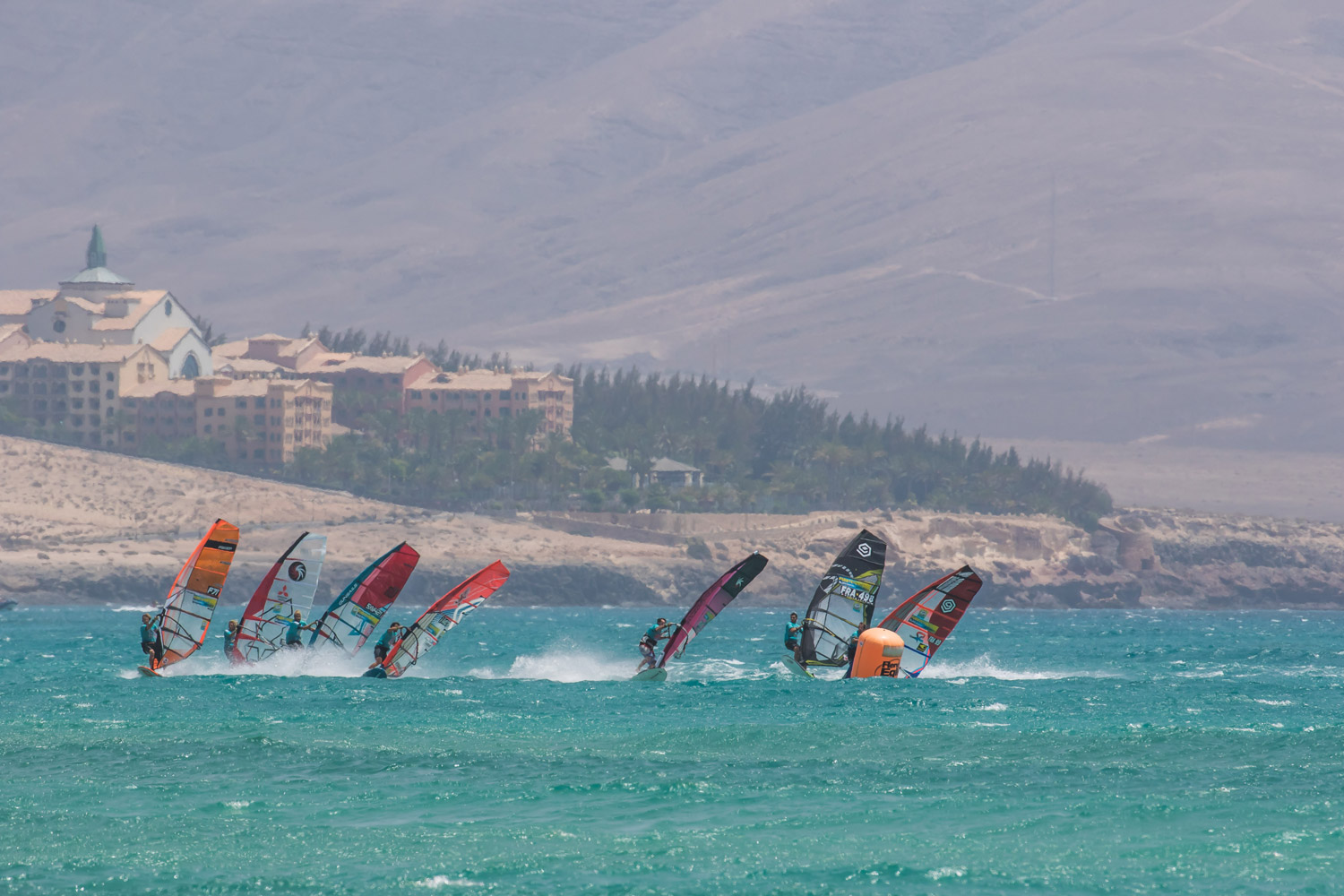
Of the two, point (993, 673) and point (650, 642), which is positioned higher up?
point (650, 642)

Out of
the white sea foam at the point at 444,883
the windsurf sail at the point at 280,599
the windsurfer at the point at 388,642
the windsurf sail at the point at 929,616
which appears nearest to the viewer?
the white sea foam at the point at 444,883

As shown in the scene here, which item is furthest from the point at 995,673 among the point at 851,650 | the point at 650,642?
the point at 650,642

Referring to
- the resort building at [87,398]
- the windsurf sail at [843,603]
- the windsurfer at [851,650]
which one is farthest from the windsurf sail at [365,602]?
the resort building at [87,398]

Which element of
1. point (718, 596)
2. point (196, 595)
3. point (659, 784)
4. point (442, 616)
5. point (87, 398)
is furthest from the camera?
point (87, 398)

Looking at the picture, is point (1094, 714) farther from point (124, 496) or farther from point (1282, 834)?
point (124, 496)

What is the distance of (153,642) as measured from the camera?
56.5 meters

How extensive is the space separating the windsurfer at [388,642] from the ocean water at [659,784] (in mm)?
1263

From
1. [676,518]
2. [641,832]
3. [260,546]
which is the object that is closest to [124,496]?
[260,546]

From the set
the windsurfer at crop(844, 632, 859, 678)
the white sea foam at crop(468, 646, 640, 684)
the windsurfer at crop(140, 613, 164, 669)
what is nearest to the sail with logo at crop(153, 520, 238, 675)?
the windsurfer at crop(140, 613, 164, 669)

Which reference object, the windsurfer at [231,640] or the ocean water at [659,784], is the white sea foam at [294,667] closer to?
the ocean water at [659,784]

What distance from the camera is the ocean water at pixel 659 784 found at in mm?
28469

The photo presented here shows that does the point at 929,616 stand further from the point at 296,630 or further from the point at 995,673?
the point at 296,630

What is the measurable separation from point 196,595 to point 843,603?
1778 cm

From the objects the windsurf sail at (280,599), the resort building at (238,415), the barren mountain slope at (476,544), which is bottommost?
the barren mountain slope at (476,544)
